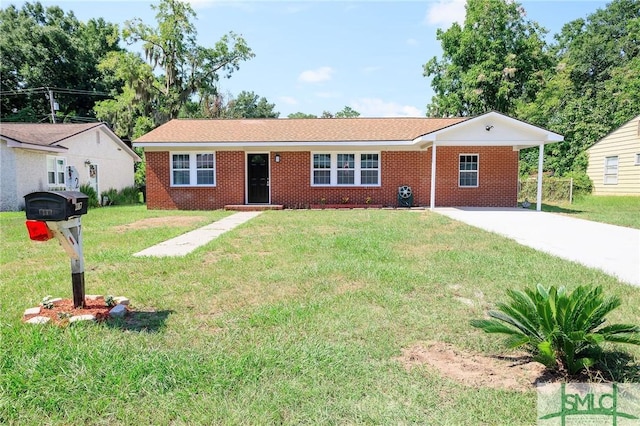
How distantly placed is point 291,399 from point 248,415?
27 cm

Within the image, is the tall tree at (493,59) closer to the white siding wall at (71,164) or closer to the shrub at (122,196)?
the shrub at (122,196)

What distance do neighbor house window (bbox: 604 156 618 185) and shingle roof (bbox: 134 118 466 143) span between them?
9076 millimetres

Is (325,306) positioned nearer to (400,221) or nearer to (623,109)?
(400,221)

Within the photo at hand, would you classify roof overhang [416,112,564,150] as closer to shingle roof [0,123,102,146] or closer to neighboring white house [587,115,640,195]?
neighboring white house [587,115,640,195]

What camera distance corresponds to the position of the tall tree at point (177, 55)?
28.4 metres

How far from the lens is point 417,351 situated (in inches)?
116

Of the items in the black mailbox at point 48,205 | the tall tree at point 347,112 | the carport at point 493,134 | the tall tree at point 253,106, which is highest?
the tall tree at point 347,112

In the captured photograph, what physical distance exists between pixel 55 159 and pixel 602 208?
2328 centimetres

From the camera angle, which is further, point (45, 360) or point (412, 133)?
point (412, 133)

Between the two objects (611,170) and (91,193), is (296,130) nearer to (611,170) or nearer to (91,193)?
(91,193)

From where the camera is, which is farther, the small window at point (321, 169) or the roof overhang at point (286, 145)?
the small window at point (321, 169)

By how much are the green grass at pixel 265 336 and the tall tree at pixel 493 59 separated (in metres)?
25.5

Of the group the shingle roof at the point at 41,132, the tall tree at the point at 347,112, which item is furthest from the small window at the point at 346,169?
the tall tree at the point at 347,112

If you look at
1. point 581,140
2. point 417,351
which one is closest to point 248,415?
point 417,351
